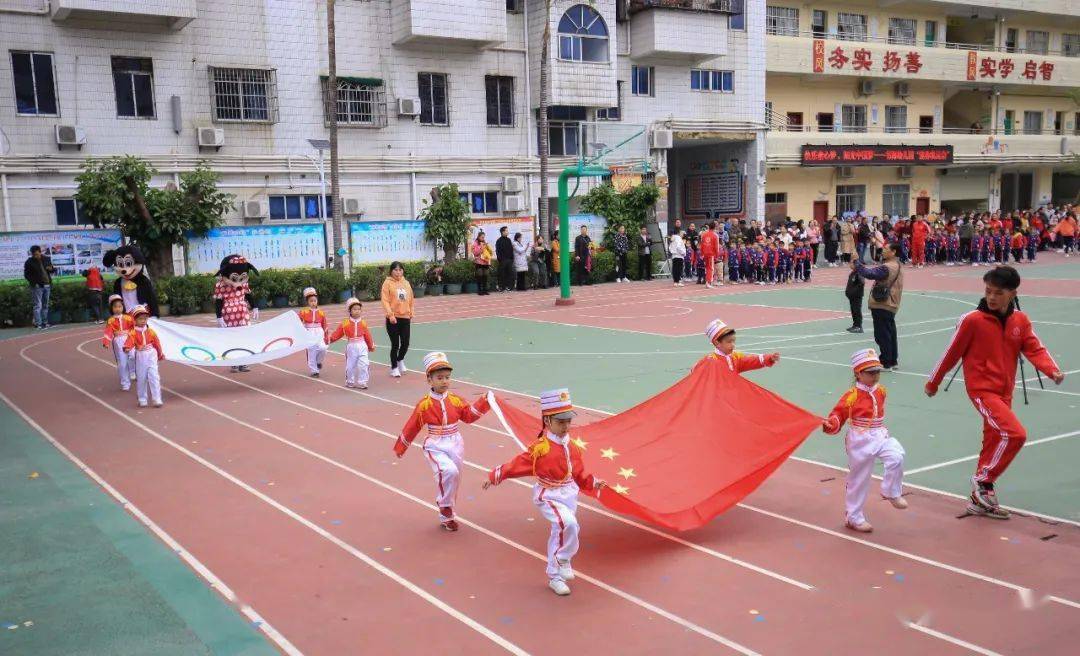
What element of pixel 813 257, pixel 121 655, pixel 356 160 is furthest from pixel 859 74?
pixel 121 655

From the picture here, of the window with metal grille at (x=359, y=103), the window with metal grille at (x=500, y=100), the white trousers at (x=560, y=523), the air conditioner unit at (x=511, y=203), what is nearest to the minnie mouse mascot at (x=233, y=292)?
the white trousers at (x=560, y=523)

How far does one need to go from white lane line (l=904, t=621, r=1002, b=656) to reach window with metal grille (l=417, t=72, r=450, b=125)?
1062 inches

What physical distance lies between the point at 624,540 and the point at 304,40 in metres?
Answer: 24.6

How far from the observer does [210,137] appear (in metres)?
26.0

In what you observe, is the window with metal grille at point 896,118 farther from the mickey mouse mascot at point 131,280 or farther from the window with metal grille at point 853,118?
the mickey mouse mascot at point 131,280

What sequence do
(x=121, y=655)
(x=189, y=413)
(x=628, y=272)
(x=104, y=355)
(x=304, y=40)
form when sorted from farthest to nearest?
(x=628, y=272) < (x=304, y=40) < (x=104, y=355) < (x=189, y=413) < (x=121, y=655)

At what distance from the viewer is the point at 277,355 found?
13508 millimetres

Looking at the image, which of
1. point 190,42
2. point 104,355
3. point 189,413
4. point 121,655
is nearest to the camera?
point 121,655

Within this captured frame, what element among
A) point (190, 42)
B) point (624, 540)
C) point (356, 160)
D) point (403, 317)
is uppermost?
point (190, 42)

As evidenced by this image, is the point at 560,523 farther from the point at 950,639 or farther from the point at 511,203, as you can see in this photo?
the point at 511,203

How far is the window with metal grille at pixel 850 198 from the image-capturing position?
4231 centimetres

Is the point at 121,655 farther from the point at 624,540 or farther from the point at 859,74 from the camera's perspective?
the point at 859,74

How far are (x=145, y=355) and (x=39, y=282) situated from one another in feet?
34.0

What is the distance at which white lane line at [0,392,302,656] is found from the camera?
17.3 ft
